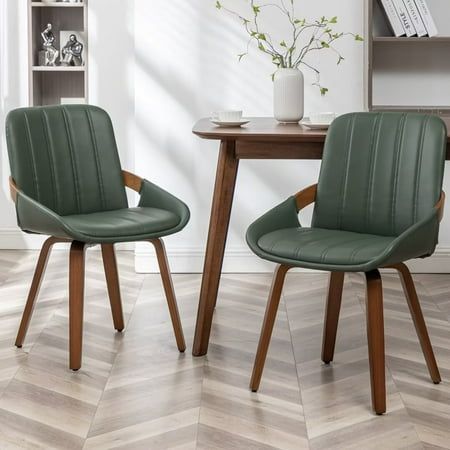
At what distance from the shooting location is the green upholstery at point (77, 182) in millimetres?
3232

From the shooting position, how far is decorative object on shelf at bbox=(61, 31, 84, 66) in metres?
5.07

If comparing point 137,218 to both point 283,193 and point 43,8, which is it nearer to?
point 283,193

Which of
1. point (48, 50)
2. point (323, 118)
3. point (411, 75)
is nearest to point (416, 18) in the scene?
point (411, 75)

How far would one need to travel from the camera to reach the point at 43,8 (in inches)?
202

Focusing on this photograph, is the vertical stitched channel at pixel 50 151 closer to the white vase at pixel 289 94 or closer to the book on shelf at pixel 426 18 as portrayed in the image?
the white vase at pixel 289 94

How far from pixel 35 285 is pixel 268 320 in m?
0.89

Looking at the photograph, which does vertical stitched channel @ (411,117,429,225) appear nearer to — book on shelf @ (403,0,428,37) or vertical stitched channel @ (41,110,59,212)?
vertical stitched channel @ (41,110,59,212)

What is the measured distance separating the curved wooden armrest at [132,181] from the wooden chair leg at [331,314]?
0.83 m

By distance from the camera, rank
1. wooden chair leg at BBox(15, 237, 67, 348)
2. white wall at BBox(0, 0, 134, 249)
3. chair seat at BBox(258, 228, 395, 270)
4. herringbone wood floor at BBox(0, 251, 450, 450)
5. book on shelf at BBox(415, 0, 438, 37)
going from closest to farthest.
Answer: herringbone wood floor at BBox(0, 251, 450, 450)
chair seat at BBox(258, 228, 395, 270)
wooden chair leg at BBox(15, 237, 67, 348)
book on shelf at BBox(415, 0, 438, 37)
white wall at BBox(0, 0, 134, 249)

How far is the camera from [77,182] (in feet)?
11.6

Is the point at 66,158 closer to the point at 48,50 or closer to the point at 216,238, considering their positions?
the point at 216,238

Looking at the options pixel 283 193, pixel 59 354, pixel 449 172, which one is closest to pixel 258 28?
pixel 283 193

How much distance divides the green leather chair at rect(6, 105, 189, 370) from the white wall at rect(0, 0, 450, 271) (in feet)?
3.35

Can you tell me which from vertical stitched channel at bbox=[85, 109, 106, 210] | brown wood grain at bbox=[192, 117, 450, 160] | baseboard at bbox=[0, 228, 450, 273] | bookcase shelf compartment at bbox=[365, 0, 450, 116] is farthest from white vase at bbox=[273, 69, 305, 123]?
baseboard at bbox=[0, 228, 450, 273]
